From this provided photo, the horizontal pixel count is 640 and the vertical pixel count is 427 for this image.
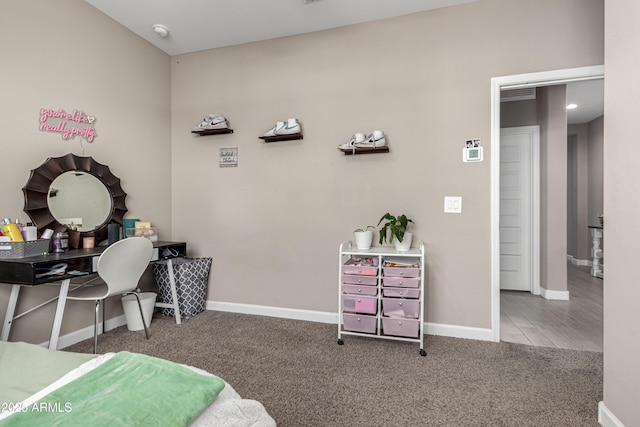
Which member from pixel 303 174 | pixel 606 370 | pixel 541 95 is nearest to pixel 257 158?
pixel 303 174

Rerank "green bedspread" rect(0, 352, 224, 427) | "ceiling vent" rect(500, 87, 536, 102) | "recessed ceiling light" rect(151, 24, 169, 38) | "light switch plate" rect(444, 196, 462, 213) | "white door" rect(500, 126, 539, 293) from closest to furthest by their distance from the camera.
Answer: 1. "green bedspread" rect(0, 352, 224, 427)
2. "light switch plate" rect(444, 196, 462, 213)
3. "recessed ceiling light" rect(151, 24, 169, 38)
4. "ceiling vent" rect(500, 87, 536, 102)
5. "white door" rect(500, 126, 539, 293)

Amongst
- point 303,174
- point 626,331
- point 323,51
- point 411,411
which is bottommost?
point 411,411

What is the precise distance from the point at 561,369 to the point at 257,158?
9.53ft

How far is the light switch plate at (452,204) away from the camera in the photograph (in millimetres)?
2633

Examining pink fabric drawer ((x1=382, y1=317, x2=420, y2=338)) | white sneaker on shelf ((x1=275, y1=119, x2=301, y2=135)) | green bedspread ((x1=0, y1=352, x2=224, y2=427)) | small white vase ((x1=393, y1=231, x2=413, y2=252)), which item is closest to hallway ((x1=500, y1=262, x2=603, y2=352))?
pink fabric drawer ((x1=382, y1=317, x2=420, y2=338))

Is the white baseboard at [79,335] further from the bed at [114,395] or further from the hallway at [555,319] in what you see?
the hallway at [555,319]

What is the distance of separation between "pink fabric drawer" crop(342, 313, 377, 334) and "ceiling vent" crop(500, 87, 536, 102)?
294cm

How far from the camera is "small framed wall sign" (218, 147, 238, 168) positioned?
3.25 m

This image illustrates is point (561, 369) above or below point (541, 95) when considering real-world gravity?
below

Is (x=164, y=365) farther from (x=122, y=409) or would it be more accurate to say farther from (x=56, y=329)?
(x=56, y=329)

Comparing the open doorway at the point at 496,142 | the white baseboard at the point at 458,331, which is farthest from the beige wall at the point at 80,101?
the open doorway at the point at 496,142

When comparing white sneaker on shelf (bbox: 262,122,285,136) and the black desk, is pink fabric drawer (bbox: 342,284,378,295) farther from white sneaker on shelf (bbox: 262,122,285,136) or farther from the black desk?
the black desk

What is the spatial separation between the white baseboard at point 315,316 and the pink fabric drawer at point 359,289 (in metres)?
0.55

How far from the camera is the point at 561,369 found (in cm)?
208
